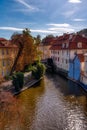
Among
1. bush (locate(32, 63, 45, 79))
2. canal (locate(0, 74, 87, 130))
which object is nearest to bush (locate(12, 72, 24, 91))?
canal (locate(0, 74, 87, 130))

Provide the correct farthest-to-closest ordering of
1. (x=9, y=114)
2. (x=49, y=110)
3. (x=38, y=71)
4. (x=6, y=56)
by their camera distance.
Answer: (x=6, y=56)
(x=38, y=71)
(x=49, y=110)
(x=9, y=114)

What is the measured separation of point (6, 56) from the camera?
5400 centimetres

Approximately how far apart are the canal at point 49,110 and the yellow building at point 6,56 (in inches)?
363

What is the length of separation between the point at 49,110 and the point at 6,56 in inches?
961

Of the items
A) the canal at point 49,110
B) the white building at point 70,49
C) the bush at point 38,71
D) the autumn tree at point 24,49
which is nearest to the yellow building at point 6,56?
the autumn tree at point 24,49

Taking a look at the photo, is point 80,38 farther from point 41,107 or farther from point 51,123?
point 51,123

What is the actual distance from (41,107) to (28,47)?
25.0 metres

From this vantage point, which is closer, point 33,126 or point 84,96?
point 33,126

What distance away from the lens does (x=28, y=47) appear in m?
56.7

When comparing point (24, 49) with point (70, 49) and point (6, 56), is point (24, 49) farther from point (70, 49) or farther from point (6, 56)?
point (70, 49)

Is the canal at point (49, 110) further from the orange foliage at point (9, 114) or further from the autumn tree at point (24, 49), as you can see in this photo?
the autumn tree at point (24, 49)

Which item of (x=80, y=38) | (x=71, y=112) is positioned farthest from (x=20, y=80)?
(x=80, y=38)

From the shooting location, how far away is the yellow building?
5234cm

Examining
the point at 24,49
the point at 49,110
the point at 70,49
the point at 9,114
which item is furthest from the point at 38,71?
the point at 9,114
